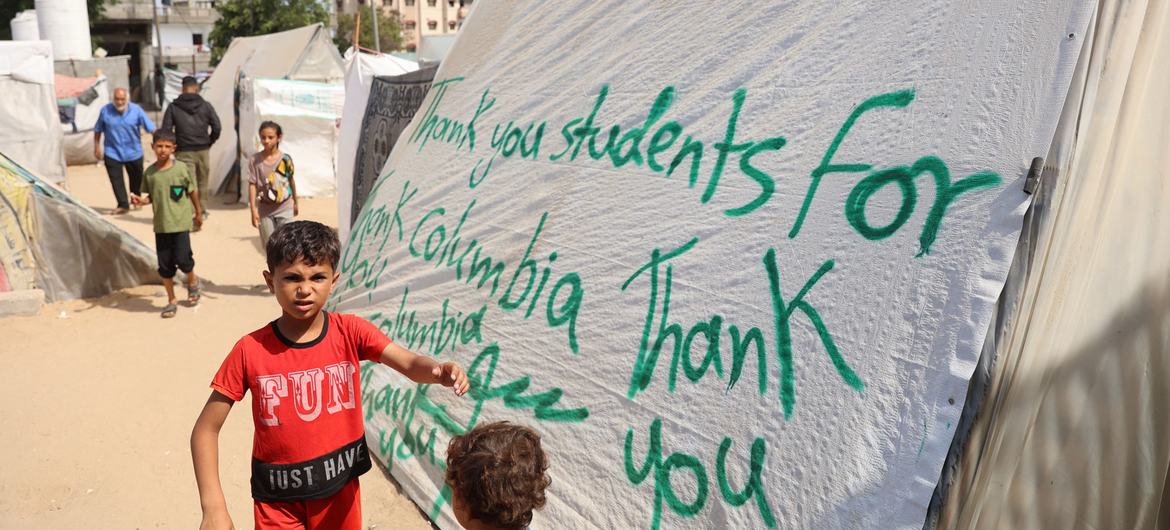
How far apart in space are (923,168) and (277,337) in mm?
1840

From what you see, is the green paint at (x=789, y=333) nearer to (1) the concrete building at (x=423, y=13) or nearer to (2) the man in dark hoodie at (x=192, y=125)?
(2) the man in dark hoodie at (x=192, y=125)

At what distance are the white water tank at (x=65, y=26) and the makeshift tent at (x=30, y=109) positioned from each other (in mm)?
16288

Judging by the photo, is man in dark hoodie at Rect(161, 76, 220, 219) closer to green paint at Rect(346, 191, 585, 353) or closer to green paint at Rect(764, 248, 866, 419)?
green paint at Rect(346, 191, 585, 353)

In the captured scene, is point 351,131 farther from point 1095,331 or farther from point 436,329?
point 1095,331

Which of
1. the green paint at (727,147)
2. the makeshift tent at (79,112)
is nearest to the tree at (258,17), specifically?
the makeshift tent at (79,112)

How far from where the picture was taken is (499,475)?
5.88 ft

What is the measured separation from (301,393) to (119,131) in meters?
9.50

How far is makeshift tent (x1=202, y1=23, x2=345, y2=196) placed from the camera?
1209 cm

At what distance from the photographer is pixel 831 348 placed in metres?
2.25

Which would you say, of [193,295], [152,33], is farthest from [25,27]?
[152,33]

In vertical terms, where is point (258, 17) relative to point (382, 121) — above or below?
below

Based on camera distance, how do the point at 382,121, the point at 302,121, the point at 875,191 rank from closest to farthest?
the point at 875,191
the point at 382,121
the point at 302,121

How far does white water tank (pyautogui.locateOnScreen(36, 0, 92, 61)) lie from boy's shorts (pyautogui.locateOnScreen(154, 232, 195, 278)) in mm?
23803

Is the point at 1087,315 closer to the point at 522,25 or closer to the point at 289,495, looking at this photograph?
the point at 289,495
